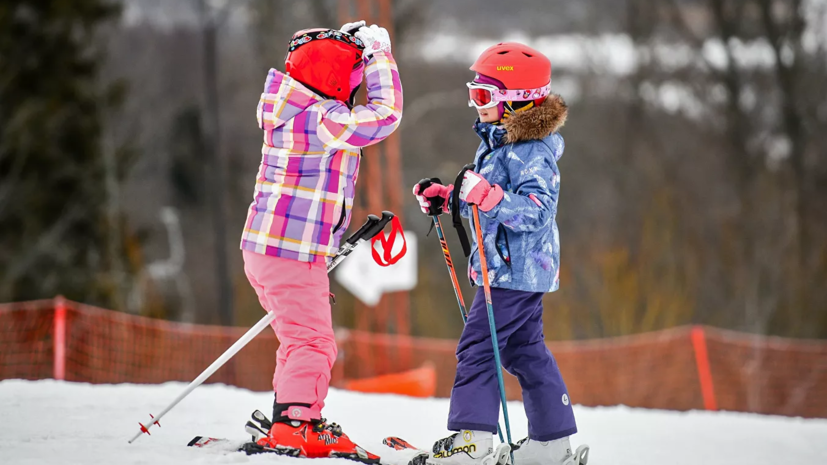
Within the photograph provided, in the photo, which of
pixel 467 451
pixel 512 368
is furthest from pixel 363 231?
pixel 467 451

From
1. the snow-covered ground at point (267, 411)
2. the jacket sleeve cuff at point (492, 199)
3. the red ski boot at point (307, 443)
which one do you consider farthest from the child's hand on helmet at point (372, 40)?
the snow-covered ground at point (267, 411)

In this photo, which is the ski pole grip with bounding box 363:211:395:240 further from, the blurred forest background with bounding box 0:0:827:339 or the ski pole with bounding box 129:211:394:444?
the blurred forest background with bounding box 0:0:827:339

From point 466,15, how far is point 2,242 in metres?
15.1

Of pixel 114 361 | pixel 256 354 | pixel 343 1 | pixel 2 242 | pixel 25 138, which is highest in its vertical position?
pixel 343 1

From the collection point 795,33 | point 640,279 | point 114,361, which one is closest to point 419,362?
point 114,361

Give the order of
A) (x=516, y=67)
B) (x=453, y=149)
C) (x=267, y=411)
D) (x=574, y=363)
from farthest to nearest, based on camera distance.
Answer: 1. (x=453, y=149)
2. (x=574, y=363)
3. (x=267, y=411)
4. (x=516, y=67)

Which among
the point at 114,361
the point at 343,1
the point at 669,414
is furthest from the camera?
the point at 114,361

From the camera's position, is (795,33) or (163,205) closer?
(795,33)

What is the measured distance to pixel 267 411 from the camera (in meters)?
4.25

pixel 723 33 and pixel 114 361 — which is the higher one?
pixel 723 33

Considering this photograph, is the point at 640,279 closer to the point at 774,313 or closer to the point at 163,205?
the point at 774,313

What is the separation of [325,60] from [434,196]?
2.07 ft

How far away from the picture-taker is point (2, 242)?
18.4 metres

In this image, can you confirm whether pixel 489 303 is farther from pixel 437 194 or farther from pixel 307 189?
pixel 307 189
